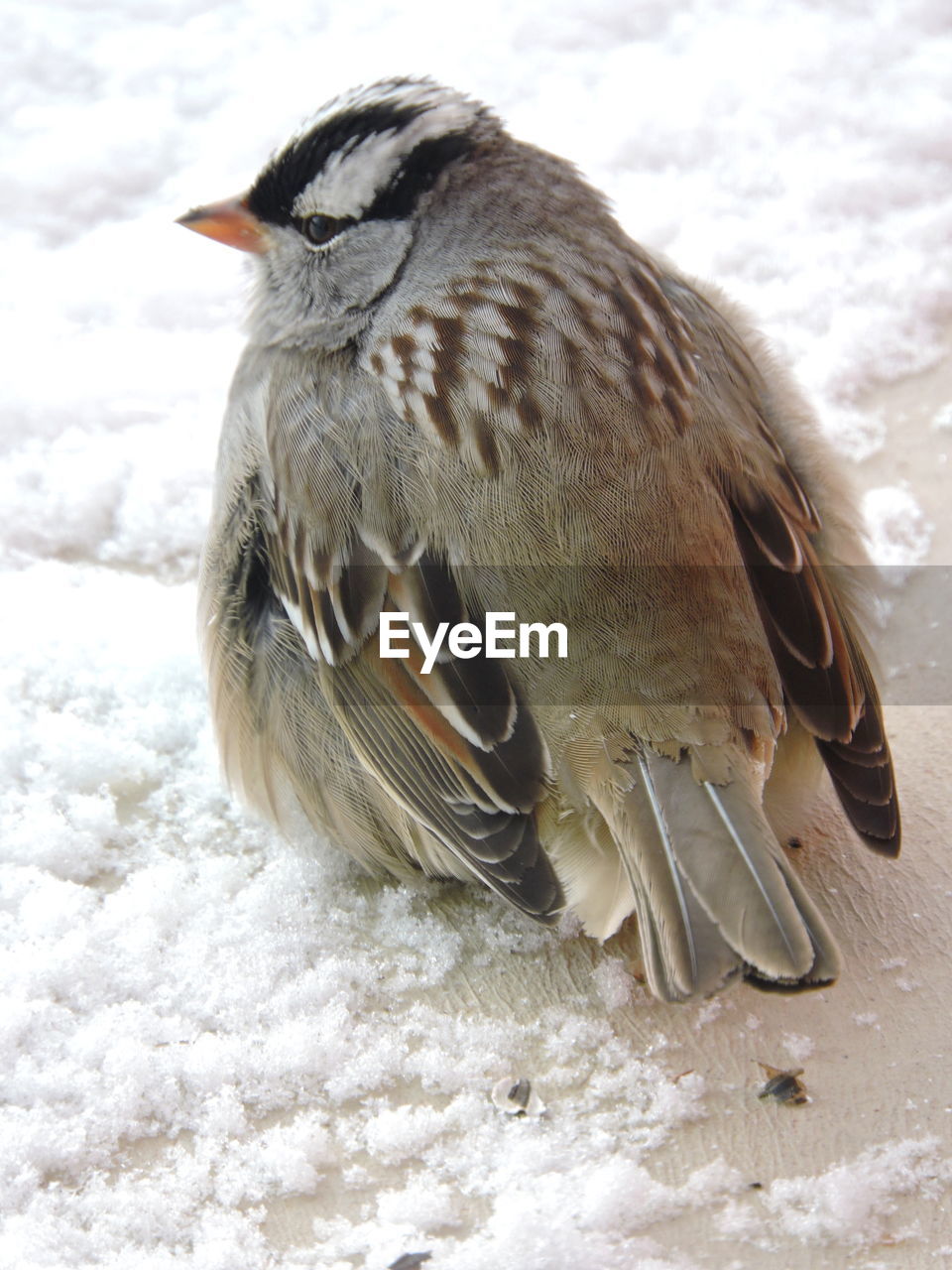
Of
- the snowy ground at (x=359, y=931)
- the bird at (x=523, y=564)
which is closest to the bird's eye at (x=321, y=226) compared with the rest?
the bird at (x=523, y=564)

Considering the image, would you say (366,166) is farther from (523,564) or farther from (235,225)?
(523,564)

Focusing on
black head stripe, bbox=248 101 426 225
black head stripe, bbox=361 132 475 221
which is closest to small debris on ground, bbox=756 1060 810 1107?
black head stripe, bbox=361 132 475 221

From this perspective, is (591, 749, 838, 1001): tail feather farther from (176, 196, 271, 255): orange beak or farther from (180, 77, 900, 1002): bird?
(176, 196, 271, 255): orange beak

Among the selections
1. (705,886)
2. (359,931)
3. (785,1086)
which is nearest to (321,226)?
(359,931)

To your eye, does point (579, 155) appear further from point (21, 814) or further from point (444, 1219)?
point (444, 1219)

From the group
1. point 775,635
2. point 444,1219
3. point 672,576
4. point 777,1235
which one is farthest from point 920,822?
point 444,1219

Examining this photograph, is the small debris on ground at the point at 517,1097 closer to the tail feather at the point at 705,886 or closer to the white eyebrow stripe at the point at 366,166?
the tail feather at the point at 705,886
